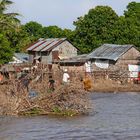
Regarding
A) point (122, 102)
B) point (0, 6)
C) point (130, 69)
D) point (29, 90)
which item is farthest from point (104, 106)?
point (130, 69)

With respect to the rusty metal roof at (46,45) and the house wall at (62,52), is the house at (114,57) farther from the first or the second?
the house wall at (62,52)

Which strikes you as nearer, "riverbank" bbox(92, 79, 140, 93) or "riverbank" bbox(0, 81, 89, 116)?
"riverbank" bbox(0, 81, 89, 116)

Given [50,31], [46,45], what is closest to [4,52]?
[46,45]

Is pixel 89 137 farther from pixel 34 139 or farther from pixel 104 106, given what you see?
pixel 104 106

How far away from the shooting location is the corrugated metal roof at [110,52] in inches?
1892

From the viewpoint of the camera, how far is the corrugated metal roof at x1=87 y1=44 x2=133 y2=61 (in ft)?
158

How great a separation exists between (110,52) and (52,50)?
438 inches

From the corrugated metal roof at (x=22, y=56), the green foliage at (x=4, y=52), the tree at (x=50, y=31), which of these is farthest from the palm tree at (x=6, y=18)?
the tree at (x=50, y=31)

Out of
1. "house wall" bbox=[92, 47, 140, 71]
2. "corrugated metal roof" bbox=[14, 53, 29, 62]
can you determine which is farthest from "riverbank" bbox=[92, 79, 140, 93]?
"corrugated metal roof" bbox=[14, 53, 29, 62]

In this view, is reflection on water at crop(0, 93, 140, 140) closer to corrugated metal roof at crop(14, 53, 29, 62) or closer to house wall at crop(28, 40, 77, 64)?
house wall at crop(28, 40, 77, 64)

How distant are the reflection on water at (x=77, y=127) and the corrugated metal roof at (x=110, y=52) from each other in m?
25.8

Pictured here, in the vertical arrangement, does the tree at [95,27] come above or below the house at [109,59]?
above

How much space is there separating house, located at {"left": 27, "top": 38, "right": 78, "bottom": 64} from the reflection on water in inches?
1434

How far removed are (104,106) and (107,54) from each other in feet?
78.6
